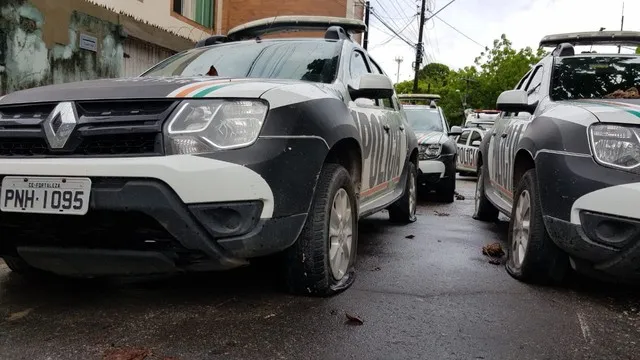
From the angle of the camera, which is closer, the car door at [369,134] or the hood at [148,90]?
the hood at [148,90]

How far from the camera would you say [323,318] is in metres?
2.78

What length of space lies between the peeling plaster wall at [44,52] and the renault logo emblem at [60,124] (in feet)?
19.7

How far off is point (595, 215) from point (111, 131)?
7.92 feet

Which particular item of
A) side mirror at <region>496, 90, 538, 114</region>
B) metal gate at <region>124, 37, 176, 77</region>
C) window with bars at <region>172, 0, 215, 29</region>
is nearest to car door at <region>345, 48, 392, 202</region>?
side mirror at <region>496, 90, 538, 114</region>

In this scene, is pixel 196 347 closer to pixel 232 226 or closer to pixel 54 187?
pixel 232 226

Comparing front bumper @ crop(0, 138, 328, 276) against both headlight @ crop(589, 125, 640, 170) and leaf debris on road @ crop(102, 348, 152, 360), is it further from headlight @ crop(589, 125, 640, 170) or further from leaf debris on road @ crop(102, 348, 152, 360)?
headlight @ crop(589, 125, 640, 170)

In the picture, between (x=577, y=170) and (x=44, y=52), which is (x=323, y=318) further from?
(x=44, y=52)

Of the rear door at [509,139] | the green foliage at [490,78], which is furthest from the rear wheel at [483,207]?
the green foliage at [490,78]

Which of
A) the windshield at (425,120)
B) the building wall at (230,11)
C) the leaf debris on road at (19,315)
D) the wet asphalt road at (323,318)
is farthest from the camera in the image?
the building wall at (230,11)

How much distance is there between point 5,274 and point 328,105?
230cm

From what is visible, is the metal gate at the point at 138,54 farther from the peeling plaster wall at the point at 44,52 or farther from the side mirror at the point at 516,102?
the side mirror at the point at 516,102

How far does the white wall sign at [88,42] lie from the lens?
30.3 ft

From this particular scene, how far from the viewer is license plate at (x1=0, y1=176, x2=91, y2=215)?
2.46 metres

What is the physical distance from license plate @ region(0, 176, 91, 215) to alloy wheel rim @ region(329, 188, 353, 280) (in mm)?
1270
